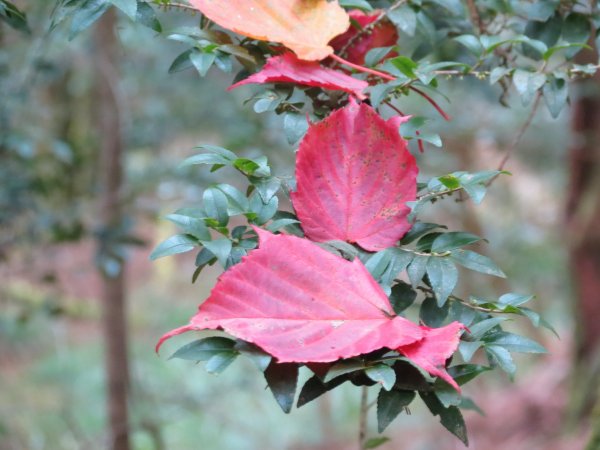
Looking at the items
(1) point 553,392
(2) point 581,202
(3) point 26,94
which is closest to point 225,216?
(3) point 26,94

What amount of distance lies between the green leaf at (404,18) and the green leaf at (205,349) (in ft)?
1.43

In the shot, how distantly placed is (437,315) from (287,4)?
0.37 meters

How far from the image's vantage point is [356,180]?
68cm

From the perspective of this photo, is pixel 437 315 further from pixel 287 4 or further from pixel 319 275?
pixel 287 4

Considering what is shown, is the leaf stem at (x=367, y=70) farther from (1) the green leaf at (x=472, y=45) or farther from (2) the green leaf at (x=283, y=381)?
(2) the green leaf at (x=283, y=381)

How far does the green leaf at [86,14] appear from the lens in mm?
674

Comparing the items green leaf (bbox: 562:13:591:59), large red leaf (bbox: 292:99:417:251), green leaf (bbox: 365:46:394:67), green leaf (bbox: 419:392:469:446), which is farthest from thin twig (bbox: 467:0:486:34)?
green leaf (bbox: 419:392:469:446)

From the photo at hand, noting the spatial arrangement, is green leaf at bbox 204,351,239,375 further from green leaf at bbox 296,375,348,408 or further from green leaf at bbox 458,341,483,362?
green leaf at bbox 458,341,483,362

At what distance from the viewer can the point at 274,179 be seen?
2.18 feet

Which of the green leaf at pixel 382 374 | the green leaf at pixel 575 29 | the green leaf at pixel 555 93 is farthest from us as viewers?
the green leaf at pixel 575 29

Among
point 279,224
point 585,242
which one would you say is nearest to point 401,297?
point 279,224

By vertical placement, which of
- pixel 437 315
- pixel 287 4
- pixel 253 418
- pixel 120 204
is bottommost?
pixel 253 418

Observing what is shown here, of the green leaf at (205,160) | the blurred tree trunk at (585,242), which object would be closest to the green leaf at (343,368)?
the green leaf at (205,160)

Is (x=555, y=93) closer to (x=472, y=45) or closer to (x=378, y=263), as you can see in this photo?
(x=472, y=45)
